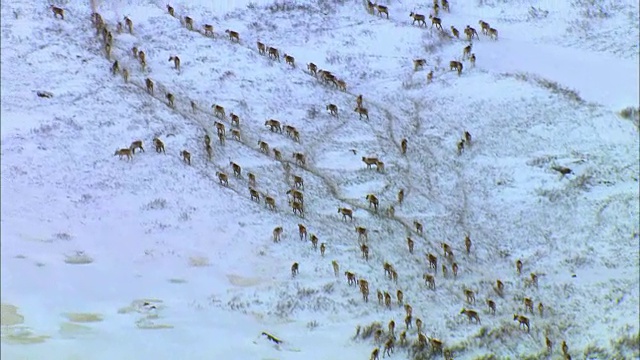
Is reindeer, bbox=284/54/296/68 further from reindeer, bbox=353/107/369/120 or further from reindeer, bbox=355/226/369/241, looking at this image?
reindeer, bbox=355/226/369/241

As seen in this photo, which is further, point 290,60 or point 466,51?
point 466,51

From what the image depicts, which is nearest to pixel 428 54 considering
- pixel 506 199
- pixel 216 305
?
pixel 506 199

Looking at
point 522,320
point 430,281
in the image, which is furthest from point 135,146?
point 522,320

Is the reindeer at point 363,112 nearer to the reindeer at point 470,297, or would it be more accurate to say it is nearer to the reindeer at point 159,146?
the reindeer at point 159,146

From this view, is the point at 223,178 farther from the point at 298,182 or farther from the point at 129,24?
the point at 129,24

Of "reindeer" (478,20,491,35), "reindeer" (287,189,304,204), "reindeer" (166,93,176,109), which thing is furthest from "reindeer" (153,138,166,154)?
"reindeer" (478,20,491,35)

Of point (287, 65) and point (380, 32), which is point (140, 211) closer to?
point (287, 65)
